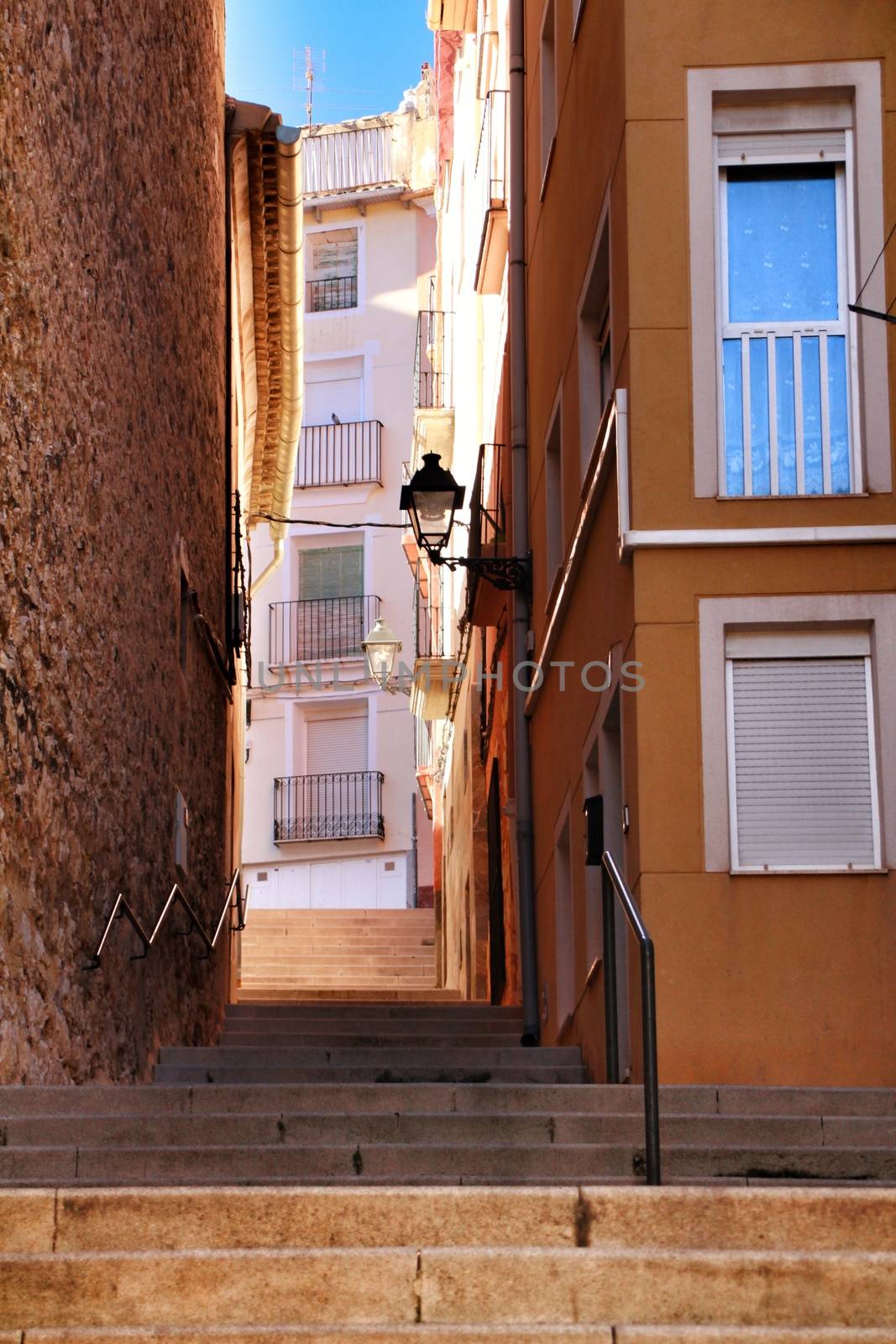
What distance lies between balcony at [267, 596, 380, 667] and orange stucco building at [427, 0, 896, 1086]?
2936 centimetres

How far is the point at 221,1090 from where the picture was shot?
8.24m

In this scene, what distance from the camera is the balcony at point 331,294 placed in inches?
1699

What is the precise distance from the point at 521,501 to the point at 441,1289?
1052cm

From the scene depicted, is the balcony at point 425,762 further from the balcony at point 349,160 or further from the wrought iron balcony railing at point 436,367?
the balcony at point 349,160

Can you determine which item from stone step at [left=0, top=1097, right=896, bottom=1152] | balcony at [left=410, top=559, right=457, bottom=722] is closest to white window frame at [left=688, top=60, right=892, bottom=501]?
stone step at [left=0, top=1097, right=896, bottom=1152]

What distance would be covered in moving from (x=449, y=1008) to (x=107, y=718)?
196 inches

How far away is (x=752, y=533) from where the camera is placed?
10141 millimetres

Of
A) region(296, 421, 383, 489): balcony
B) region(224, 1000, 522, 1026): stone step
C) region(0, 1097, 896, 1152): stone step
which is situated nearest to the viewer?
region(0, 1097, 896, 1152): stone step

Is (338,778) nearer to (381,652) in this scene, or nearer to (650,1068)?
(381,652)

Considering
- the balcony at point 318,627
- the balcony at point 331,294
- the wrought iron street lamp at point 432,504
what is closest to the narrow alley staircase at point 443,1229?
the wrought iron street lamp at point 432,504

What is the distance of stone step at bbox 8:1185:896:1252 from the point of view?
611 cm

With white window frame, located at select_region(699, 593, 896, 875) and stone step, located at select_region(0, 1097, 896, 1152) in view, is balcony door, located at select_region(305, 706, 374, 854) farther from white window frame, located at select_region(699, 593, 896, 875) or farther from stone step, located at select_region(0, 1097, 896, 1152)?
stone step, located at select_region(0, 1097, 896, 1152)

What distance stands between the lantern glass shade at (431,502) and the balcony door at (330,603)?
26.2 m

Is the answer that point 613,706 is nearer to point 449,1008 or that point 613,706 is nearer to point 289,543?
point 449,1008
